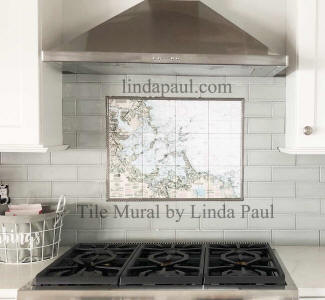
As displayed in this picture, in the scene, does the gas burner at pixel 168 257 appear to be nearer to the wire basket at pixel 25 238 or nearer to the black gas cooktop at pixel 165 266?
the black gas cooktop at pixel 165 266

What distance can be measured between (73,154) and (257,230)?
1.03 metres

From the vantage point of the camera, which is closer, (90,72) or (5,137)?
(5,137)

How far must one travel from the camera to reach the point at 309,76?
79.6 inches

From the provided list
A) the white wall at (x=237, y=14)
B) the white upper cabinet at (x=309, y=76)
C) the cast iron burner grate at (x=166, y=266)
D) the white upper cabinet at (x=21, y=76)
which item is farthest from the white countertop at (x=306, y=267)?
the white upper cabinet at (x=21, y=76)

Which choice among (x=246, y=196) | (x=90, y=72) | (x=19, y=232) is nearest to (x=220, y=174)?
(x=246, y=196)

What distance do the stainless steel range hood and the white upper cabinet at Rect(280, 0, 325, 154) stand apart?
0.42 ft

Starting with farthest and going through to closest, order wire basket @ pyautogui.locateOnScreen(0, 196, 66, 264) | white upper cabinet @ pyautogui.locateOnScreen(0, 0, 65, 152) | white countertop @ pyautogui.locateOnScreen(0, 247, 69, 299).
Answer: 1. wire basket @ pyautogui.locateOnScreen(0, 196, 66, 264)
2. white upper cabinet @ pyautogui.locateOnScreen(0, 0, 65, 152)
3. white countertop @ pyautogui.locateOnScreen(0, 247, 69, 299)

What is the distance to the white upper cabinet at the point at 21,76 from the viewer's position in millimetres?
1939

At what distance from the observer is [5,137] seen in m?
1.97

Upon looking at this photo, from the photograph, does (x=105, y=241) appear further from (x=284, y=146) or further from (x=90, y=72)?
(x=284, y=146)

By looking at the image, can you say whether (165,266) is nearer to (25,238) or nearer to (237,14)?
(25,238)

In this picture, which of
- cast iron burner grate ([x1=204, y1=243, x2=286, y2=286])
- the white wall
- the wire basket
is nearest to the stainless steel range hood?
the white wall

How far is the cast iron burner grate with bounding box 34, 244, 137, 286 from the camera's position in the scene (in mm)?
1780

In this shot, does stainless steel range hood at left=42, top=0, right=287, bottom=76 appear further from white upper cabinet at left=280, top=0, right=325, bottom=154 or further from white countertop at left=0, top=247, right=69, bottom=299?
white countertop at left=0, top=247, right=69, bottom=299
